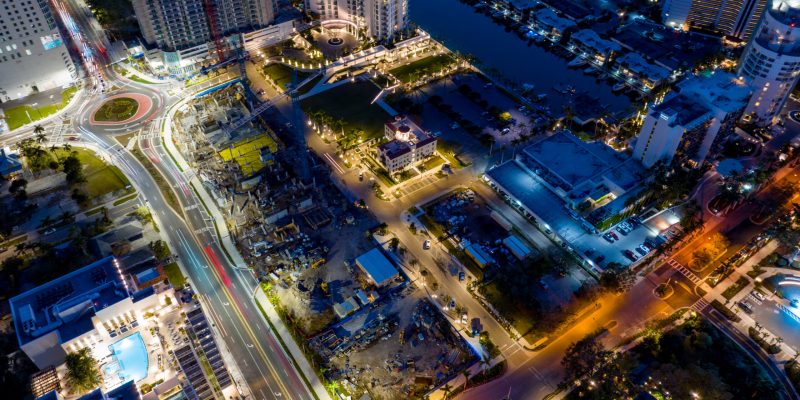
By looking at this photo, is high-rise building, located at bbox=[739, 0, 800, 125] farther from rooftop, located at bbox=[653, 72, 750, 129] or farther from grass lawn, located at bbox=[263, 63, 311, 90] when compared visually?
grass lawn, located at bbox=[263, 63, 311, 90]

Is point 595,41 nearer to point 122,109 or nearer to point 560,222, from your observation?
point 560,222

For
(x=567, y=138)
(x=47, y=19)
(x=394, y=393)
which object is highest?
(x=47, y=19)

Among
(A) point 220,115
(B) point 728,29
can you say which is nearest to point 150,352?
(A) point 220,115

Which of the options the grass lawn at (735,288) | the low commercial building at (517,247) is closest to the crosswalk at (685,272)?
the grass lawn at (735,288)

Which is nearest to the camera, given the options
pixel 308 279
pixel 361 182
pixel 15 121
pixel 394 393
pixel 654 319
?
pixel 394 393

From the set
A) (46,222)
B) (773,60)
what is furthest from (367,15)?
(773,60)

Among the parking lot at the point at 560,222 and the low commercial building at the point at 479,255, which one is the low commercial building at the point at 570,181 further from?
the low commercial building at the point at 479,255

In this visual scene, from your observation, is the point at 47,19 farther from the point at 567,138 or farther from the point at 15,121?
the point at 567,138
